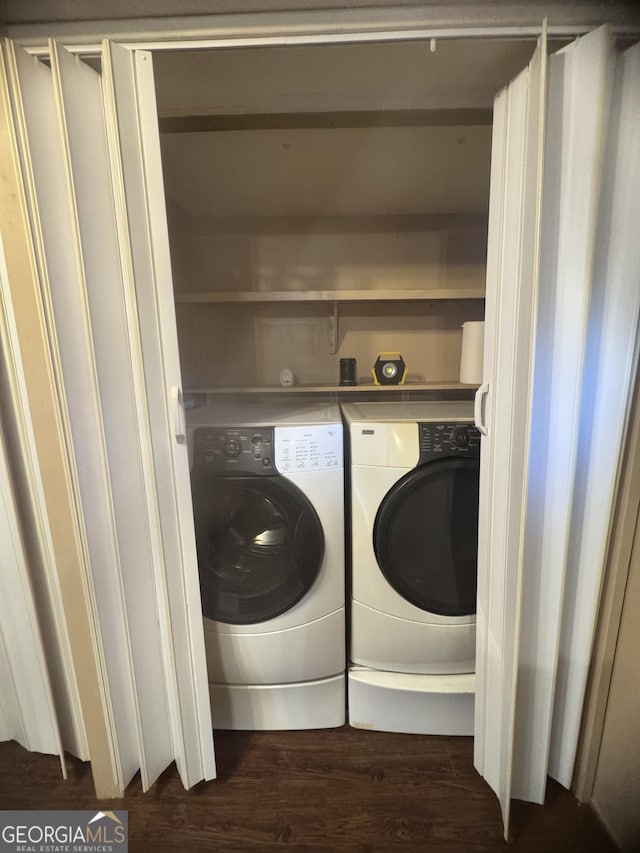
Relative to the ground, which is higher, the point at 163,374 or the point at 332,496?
the point at 163,374

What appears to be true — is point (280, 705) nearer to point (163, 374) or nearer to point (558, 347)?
point (163, 374)

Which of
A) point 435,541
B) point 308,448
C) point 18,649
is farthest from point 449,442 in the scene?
point 18,649

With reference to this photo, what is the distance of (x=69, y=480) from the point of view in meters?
0.80

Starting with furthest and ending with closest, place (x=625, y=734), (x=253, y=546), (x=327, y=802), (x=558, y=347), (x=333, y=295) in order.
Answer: (x=333, y=295) < (x=253, y=546) < (x=327, y=802) < (x=625, y=734) < (x=558, y=347)

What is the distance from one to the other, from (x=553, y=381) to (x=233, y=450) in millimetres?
→ 880

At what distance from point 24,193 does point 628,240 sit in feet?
4.24

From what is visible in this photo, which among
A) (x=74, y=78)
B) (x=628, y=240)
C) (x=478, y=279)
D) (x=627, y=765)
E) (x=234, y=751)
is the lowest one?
(x=234, y=751)

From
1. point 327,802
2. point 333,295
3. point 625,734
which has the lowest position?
point 327,802

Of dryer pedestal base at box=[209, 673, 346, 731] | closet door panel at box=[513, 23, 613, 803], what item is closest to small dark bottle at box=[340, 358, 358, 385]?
closet door panel at box=[513, 23, 613, 803]

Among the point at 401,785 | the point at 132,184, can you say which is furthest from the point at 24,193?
the point at 401,785

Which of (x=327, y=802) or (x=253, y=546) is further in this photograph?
(x=253, y=546)

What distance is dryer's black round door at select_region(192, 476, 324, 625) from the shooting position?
106cm

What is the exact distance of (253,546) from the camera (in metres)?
1.15

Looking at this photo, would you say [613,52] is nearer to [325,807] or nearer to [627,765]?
[627,765]
